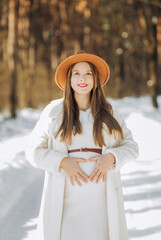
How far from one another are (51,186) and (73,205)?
188 mm

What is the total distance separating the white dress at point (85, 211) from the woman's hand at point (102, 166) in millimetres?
58

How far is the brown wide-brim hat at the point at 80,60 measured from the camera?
81.6 inches

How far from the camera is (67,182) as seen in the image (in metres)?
1.95

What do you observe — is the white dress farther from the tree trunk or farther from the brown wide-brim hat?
the tree trunk

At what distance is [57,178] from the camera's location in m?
1.92

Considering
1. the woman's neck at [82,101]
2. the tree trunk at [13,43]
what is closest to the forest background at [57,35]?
the tree trunk at [13,43]

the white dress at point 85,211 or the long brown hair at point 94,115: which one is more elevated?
the long brown hair at point 94,115

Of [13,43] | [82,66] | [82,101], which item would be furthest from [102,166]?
[13,43]

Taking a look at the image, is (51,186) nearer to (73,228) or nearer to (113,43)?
(73,228)

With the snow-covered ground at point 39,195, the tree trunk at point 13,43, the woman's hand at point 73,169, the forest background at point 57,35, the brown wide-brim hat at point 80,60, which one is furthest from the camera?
the forest background at point 57,35

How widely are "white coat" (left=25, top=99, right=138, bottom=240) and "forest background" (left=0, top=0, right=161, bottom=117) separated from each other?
1112cm

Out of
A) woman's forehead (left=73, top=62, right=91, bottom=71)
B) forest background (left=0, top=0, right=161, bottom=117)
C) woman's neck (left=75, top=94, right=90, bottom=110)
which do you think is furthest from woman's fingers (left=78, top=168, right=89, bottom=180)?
forest background (left=0, top=0, right=161, bottom=117)

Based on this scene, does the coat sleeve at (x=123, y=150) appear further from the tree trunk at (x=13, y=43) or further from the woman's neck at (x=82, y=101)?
the tree trunk at (x=13, y=43)

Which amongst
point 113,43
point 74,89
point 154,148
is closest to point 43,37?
point 113,43
